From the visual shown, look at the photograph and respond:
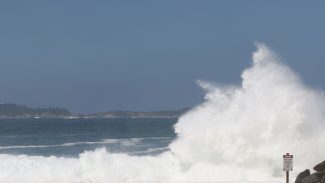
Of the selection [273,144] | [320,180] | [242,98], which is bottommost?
[320,180]

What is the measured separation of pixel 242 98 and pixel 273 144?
3.82 meters

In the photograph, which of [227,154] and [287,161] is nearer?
[287,161]

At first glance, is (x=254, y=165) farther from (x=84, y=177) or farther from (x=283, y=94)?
(x=84, y=177)

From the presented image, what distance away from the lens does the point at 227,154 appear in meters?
28.5

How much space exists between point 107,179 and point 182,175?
8.98 feet

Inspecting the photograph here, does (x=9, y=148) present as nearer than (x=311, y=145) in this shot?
No

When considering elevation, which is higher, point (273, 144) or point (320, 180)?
point (273, 144)

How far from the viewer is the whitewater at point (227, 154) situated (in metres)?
27.5

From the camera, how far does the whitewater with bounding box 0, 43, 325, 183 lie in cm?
2750

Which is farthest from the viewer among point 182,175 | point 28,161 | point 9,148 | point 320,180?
point 9,148

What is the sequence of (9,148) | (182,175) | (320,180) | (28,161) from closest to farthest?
(320,180) → (182,175) → (28,161) → (9,148)

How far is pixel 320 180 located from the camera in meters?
20.0

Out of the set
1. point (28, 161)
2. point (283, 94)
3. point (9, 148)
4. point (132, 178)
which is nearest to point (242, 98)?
point (283, 94)

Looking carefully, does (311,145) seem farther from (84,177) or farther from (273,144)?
(84,177)
